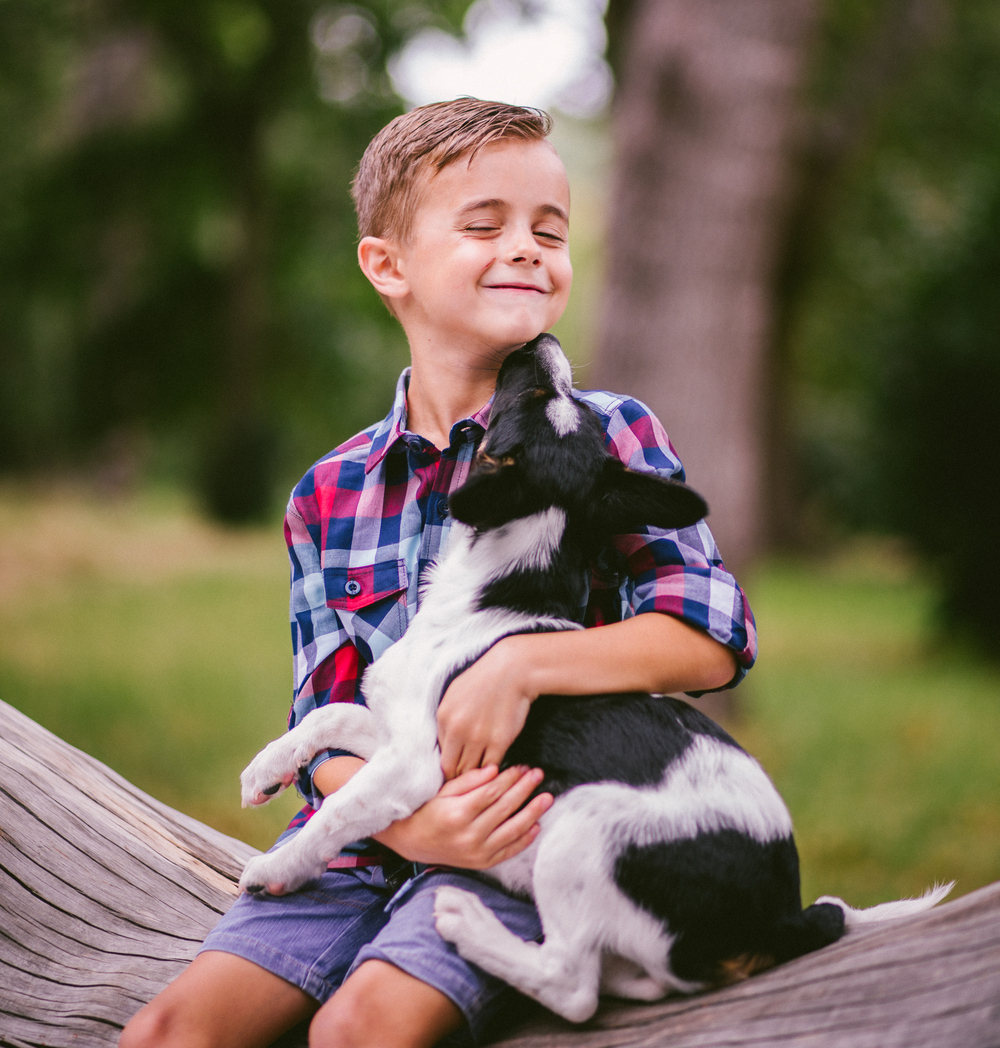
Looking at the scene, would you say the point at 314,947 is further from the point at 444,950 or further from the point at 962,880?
the point at 962,880

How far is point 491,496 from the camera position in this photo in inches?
74.7

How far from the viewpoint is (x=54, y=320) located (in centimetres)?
2680

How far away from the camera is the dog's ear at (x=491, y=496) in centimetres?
185

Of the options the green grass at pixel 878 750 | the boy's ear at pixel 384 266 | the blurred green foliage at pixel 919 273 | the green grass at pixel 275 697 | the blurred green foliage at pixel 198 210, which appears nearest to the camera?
the boy's ear at pixel 384 266

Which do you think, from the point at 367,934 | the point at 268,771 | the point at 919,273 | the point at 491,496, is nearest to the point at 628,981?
the point at 367,934

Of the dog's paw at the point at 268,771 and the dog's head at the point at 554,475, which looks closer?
the dog's head at the point at 554,475

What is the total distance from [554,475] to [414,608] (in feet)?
1.53

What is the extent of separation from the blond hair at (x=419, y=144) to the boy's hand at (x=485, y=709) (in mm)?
1019

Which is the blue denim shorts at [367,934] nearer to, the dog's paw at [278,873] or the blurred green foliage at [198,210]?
the dog's paw at [278,873]

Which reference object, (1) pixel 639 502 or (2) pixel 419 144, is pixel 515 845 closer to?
(1) pixel 639 502

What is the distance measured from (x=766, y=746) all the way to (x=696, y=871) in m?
5.45

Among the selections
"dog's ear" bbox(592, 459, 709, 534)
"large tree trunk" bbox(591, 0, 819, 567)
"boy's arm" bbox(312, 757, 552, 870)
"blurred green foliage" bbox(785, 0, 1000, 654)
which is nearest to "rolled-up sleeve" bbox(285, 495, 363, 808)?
"boy's arm" bbox(312, 757, 552, 870)

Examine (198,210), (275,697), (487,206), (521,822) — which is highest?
(198,210)

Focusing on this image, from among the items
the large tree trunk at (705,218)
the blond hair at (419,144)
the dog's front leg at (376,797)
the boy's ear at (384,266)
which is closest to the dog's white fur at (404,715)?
the dog's front leg at (376,797)
